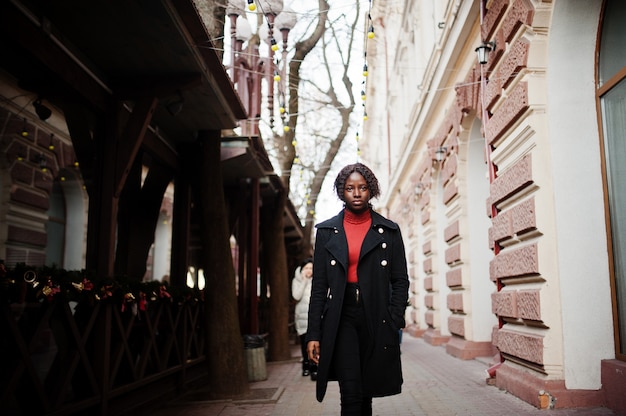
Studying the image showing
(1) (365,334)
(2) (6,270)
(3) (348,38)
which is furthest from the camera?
(3) (348,38)

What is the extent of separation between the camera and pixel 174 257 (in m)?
9.83

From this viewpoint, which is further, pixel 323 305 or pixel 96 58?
pixel 96 58

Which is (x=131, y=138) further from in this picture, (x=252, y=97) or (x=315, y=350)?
(x=252, y=97)

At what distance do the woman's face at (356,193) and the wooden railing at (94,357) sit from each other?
2.32m

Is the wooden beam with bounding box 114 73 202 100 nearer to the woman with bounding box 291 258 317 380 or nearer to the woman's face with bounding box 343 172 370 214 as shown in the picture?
the woman's face with bounding box 343 172 370 214

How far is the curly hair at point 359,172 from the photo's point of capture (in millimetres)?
4203

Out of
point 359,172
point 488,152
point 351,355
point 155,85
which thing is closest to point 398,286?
point 351,355

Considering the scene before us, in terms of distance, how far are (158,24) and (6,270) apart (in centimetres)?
248

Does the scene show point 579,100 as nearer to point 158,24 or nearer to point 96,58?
point 158,24

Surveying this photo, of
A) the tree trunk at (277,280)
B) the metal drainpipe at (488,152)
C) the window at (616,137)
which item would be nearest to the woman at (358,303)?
the window at (616,137)

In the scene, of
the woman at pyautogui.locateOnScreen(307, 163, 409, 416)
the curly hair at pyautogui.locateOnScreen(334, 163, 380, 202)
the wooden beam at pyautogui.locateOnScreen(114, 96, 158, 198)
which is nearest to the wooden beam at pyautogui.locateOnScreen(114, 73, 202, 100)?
the wooden beam at pyautogui.locateOnScreen(114, 96, 158, 198)

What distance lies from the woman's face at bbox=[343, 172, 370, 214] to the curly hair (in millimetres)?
34

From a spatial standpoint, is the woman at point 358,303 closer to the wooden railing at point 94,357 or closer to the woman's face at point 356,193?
the woman's face at point 356,193

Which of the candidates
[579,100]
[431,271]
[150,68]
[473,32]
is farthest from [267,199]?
[579,100]
